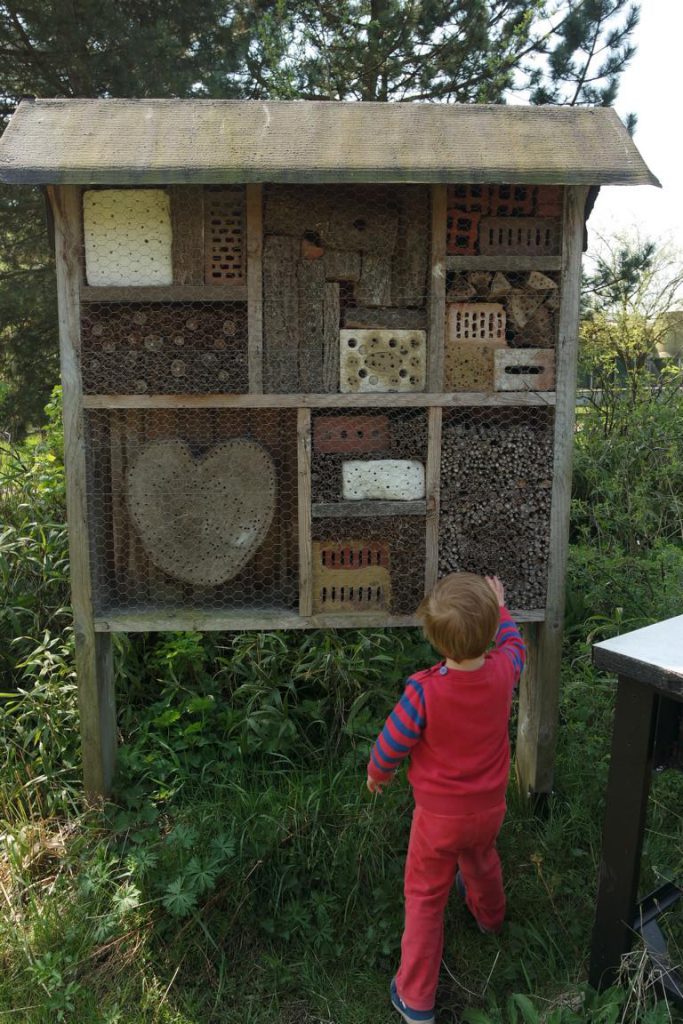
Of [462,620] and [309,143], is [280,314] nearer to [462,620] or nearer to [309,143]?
[309,143]

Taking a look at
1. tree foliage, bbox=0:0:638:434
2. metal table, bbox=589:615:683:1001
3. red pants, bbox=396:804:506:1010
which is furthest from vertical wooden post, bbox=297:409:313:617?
tree foliage, bbox=0:0:638:434

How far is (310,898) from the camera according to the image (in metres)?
2.63

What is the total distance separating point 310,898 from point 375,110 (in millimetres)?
2625

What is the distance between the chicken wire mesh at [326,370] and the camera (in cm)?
256

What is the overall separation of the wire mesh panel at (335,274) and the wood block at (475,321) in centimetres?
10

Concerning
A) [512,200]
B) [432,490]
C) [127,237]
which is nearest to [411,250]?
[512,200]

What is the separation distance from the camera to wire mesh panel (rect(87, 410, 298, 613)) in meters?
2.70

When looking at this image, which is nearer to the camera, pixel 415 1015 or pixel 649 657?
pixel 649 657

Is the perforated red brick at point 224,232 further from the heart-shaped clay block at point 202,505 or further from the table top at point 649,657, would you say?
the table top at point 649,657

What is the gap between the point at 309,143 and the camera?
7.89 ft

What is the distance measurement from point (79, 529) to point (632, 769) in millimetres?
1861

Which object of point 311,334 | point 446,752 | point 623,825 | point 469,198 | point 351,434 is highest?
point 469,198

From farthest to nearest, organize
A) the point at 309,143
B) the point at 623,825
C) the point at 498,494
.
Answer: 1. the point at 498,494
2. the point at 309,143
3. the point at 623,825

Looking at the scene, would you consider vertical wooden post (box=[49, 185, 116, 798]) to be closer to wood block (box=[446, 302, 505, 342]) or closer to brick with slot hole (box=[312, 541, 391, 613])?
brick with slot hole (box=[312, 541, 391, 613])
